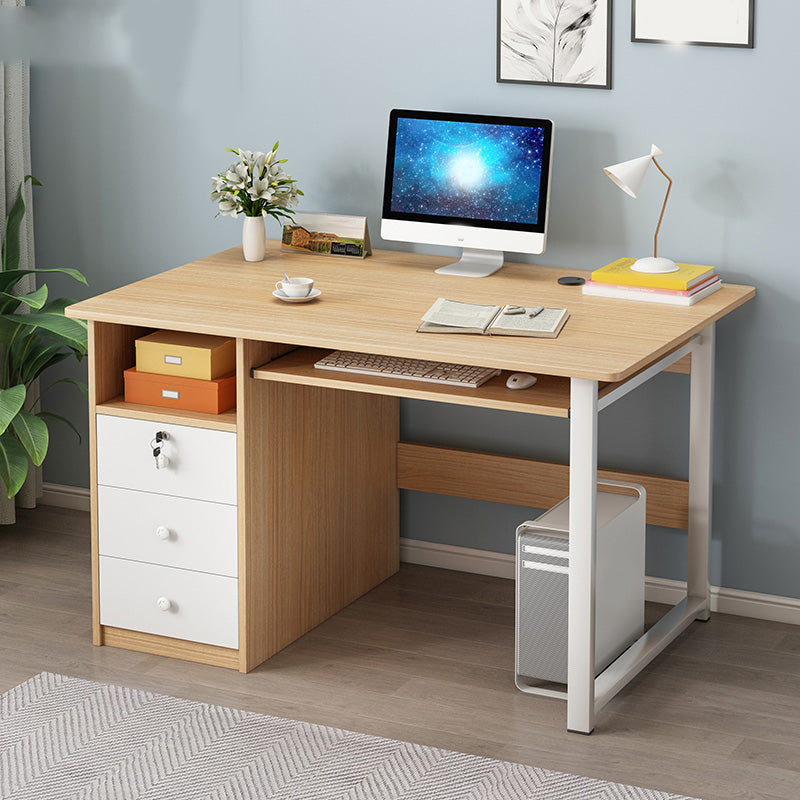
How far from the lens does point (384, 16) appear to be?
11.6 feet

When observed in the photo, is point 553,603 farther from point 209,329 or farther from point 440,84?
point 440,84

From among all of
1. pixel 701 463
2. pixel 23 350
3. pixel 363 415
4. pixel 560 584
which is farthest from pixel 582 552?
pixel 23 350

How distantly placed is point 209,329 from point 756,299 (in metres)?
1.35

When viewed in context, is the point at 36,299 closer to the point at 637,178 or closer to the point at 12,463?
the point at 12,463

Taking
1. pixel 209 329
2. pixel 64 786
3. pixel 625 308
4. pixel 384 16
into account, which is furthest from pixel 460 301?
pixel 64 786

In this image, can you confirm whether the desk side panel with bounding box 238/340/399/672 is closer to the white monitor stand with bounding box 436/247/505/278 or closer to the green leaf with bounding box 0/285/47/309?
the white monitor stand with bounding box 436/247/505/278

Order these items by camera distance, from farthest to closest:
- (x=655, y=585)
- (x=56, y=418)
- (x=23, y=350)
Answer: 1. (x=56, y=418)
2. (x=23, y=350)
3. (x=655, y=585)

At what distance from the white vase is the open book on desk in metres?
0.67

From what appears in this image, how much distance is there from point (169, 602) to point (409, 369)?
823mm

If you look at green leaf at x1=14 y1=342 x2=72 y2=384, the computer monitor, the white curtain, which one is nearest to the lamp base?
the computer monitor

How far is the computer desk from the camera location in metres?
2.80

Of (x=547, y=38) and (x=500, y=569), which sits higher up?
(x=547, y=38)

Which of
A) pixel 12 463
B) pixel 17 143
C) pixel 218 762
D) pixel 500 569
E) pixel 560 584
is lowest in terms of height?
pixel 218 762

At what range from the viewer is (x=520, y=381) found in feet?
9.39
